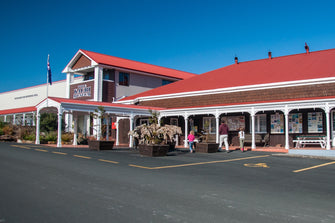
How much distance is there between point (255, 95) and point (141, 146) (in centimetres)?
994

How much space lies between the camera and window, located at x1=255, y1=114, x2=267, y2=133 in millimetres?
20000

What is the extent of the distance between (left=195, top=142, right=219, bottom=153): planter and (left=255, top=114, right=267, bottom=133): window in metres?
4.98

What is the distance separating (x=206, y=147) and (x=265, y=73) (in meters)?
9.74

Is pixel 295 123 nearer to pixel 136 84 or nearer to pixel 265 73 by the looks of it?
pixel 265 73

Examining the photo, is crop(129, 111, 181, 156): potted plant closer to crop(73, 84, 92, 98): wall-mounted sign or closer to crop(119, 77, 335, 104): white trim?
crop(119, 77, 335, 104): white trim

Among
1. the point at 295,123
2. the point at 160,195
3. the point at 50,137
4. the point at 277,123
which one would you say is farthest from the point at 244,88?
the point at 160,195

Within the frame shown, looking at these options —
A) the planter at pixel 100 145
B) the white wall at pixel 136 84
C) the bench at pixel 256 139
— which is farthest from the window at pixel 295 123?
the white wall at pixel 136 84

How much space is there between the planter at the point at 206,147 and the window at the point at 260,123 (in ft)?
16.3

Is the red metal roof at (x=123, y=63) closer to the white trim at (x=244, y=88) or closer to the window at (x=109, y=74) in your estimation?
the window at (x=109, y=74)

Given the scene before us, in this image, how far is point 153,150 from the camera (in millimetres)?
13664

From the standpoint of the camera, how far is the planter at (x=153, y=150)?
13.7 meters

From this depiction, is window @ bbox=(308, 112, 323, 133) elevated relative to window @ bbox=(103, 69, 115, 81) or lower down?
lower down

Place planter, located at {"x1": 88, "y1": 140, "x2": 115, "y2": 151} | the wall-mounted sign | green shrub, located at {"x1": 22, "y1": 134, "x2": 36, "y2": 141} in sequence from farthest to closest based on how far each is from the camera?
Answer: the wall-mounted sign → green shrub, located at {"x1": 22, "y1": 134, "x2": 36, "y2": 141} → planter, located at {"x1": 88, "y1": 140, "x2": 115, "y2": 151}

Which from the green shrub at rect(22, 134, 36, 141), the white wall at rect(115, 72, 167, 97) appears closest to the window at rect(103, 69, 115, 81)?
the white wall at rect(115, 72, 167, 97)
